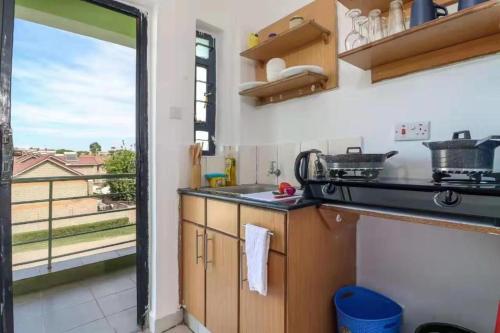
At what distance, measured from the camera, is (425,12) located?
1.05 m

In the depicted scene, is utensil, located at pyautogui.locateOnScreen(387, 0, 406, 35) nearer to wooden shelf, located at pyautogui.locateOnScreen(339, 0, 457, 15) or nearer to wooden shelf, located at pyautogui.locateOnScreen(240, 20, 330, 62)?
wooden shelf, located at pyautogui.locateOnScreen(339, 0, 457, 15)

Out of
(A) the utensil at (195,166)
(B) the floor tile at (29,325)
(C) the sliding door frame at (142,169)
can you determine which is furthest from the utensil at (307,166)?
(B) the floor tile at (29,325)

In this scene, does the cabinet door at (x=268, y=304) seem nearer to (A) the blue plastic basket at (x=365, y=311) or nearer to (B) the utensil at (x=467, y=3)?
(A) the blue plastic basket at (x=365, y=311)

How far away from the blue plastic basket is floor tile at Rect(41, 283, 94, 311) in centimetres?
191

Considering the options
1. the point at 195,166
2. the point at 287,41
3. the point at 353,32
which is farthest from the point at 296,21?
the point at 195,166

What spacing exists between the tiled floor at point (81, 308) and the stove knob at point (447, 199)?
1835 mm

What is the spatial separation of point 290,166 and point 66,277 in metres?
2.23

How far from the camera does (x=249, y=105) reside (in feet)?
6.95

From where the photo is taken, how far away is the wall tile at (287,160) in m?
1.83

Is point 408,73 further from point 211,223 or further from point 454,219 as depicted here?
point 211,223

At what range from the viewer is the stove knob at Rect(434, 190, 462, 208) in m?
0.77

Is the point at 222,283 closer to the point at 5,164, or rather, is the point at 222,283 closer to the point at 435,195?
the point at 435,195

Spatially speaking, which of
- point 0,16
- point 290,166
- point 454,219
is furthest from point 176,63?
point 454,219

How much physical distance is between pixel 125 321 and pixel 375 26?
2.33 metres
